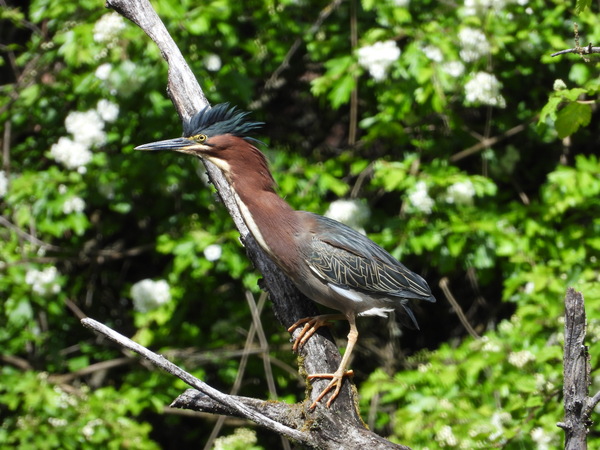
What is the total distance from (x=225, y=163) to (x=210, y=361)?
1.95 m

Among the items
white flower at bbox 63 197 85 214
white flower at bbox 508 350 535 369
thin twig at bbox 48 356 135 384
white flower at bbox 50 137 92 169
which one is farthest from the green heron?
thin twig at bbox 48 356 135 384

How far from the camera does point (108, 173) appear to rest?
418 centimetres

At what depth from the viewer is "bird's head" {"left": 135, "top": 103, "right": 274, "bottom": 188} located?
2795mm

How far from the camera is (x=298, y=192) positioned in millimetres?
4102

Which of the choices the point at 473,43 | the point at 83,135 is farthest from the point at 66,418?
the point at 473,43

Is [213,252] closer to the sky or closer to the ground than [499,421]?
closer to the sky

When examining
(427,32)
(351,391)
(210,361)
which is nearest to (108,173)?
(210,361)

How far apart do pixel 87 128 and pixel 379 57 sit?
155 centimetres

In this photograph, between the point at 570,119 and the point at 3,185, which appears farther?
the point at 3,185

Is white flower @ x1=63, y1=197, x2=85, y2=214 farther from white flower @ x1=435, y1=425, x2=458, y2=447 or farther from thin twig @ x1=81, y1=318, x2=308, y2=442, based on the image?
white flower @ x1=435, y1=425, x2=458, y2=447

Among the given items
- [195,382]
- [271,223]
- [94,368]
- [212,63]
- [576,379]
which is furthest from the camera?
[94,368]

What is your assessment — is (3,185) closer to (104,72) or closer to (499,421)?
(104,72)

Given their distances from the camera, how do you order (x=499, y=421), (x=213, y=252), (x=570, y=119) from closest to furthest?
1. (x=570, y=119)
2. (x=499, y=421)
3. (x=213, y=252)

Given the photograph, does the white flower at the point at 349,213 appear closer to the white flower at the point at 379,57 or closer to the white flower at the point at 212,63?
the white flower at the point at 379,57
